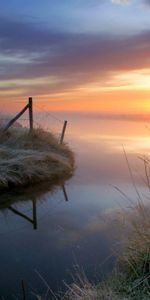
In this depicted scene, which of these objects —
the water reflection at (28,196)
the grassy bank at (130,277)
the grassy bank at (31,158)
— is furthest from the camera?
the grassy bank at (31,158)

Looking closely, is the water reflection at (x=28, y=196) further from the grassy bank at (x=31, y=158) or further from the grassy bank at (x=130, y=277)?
the grassy bank at (x=130, y=277)

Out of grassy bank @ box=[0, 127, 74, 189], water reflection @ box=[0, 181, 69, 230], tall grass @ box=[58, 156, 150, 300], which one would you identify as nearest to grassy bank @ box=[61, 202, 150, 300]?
tall grass @ box=[58, 156, 150, 300]

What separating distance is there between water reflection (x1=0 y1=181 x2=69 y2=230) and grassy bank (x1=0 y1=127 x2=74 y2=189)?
0.37 m

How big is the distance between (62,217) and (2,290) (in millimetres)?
4340

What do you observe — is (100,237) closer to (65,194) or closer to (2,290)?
(2,290)

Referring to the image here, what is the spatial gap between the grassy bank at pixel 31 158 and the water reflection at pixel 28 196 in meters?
0.37

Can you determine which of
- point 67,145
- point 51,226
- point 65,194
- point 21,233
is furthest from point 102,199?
point 67,145

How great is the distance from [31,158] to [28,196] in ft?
7.38

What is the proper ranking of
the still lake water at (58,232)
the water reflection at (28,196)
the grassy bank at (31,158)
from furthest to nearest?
1. the grassy bank at (31,158)
2. the water reflection at (28,196)
3. the still lake water at (58,232)

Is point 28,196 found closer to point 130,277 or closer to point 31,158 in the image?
point 31,158

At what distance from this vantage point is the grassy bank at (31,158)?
543 inches

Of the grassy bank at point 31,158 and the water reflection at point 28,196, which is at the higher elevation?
the grassy bank at point 31,158

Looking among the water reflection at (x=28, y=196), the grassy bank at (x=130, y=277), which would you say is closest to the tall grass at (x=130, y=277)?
the grassy bank at (x=130, y=277)

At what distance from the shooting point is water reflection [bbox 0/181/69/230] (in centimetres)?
1108
